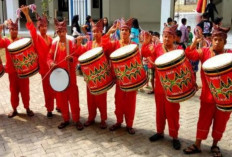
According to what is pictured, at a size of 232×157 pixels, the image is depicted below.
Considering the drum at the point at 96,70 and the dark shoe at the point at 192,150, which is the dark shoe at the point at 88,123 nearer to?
the drum at the point at 96,70

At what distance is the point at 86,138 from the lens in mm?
A: 4516

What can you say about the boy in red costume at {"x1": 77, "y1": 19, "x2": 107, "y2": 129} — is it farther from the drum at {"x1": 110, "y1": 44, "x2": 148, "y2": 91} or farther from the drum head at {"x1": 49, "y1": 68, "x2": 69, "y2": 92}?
the drum at {"x1": 110, "y1": 44, "x2": 148, "y2": 91}

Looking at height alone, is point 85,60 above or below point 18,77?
above

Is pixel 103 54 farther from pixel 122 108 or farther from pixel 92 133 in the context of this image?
pixel 92 133

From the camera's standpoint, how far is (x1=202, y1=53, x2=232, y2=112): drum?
10.6 feet

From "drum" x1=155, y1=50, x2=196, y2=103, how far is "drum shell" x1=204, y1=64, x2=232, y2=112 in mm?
313

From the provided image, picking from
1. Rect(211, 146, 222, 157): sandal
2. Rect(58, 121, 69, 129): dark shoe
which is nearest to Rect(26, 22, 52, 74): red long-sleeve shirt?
Rect(58, 121, 69, 129): dark shoe

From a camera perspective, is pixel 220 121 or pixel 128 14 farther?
pixel 128 14

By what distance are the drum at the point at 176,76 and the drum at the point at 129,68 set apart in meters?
0.37

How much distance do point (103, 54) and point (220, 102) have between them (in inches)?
65.5

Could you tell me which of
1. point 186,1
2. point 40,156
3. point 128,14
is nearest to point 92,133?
point 40,156

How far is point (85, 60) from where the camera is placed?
408 cm

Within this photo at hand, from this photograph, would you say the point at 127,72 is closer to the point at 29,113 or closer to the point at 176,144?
the point at 176,144

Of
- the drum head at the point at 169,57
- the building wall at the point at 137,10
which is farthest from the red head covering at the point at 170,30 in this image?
the building wall at the point at 137,10
